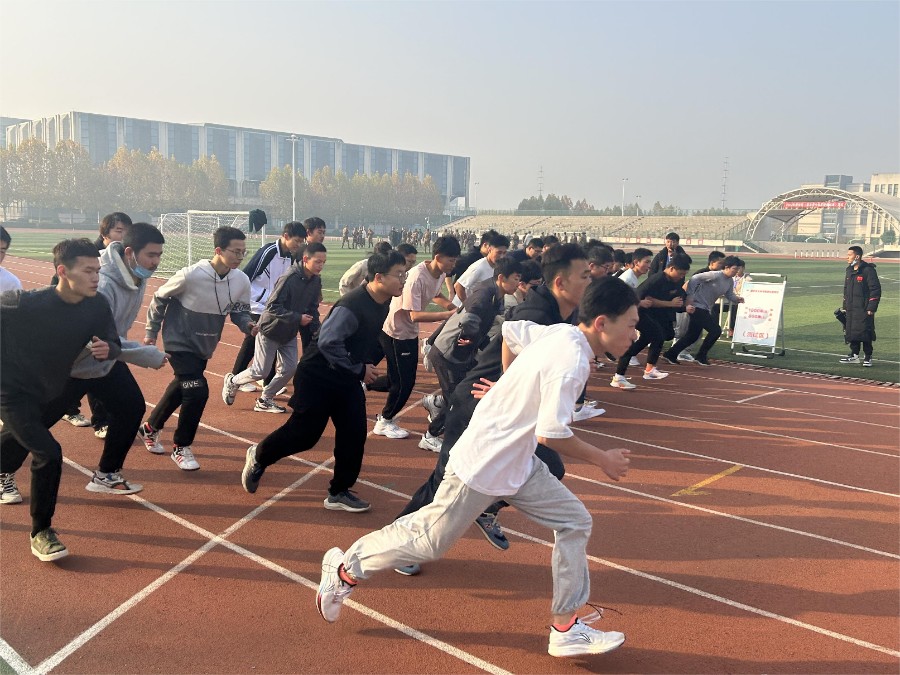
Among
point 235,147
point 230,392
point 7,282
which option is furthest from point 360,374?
point 235,147

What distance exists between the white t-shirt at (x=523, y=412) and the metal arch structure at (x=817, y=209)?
72724 mm

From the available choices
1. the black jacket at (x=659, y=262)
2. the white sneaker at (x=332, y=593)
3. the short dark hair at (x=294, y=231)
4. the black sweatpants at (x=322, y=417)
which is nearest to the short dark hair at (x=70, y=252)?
the black sweatpants at (x=322, y=417)

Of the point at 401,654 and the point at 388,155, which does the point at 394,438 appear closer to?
the point at 401,654

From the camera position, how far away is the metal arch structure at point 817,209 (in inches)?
2667

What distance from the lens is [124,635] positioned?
12.5 feet

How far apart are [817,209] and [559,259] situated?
7532 cm

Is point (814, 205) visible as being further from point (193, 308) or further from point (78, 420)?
point (193, 308)

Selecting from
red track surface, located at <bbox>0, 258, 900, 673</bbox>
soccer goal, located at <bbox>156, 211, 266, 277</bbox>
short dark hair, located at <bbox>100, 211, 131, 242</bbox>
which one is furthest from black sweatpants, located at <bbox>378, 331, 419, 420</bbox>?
soccer goal, located at <bbox>156, 211, 266, 277</bbox>

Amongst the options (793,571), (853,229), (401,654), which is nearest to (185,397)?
(401,654)

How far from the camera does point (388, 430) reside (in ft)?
25.0

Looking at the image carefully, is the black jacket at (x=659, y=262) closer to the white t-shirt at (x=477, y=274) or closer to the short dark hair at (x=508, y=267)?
the white t-shirt at (x=477, y=274)

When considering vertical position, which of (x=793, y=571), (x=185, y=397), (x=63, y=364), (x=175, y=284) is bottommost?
(x=793, y=571)

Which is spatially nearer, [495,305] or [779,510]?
[779,510]

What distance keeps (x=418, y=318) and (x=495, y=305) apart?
1098mm
